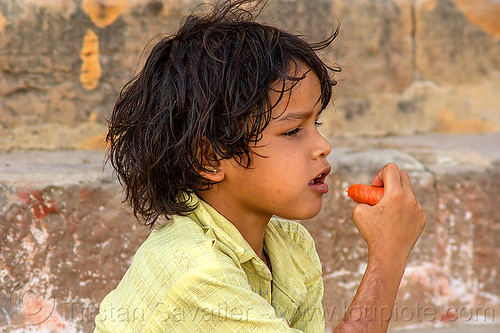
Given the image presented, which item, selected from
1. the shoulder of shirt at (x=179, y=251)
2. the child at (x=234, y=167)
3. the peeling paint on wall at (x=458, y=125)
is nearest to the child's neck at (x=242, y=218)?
the child at (x=234, y=167)

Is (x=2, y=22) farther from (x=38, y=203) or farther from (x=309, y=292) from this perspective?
(x=309, y=292)

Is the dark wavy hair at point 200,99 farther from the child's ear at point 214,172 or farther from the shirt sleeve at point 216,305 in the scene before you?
the shirt sleeve at point 216,305

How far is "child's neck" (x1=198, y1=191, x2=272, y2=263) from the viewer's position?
1655 millimetres

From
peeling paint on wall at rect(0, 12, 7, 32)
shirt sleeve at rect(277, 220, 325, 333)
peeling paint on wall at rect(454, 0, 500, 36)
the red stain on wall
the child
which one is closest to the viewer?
the child

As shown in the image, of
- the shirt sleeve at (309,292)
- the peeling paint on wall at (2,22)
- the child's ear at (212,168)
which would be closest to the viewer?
the child's ear at (212,168)

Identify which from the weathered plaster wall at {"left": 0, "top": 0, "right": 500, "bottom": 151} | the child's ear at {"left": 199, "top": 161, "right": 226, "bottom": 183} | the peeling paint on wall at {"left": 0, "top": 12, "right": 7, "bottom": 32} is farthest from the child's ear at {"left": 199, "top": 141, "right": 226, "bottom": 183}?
the peeling paint on wall at {"left": 0, "top": 12, "right": 7, "bottom": 32}

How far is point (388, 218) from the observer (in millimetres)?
1564

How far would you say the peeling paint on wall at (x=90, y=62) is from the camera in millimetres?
2559

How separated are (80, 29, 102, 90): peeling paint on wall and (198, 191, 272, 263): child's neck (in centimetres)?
111

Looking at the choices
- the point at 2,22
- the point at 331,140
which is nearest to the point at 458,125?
the point at 331,140

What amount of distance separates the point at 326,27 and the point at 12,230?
4.86 ft

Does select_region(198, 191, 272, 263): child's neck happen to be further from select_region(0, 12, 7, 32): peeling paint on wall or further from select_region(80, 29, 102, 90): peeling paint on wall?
select_region(0, 12, 7, 32): peeling paint on wall

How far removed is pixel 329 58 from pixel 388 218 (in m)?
1.36

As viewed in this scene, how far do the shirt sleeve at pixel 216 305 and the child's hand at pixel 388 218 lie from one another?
0.32 meters
